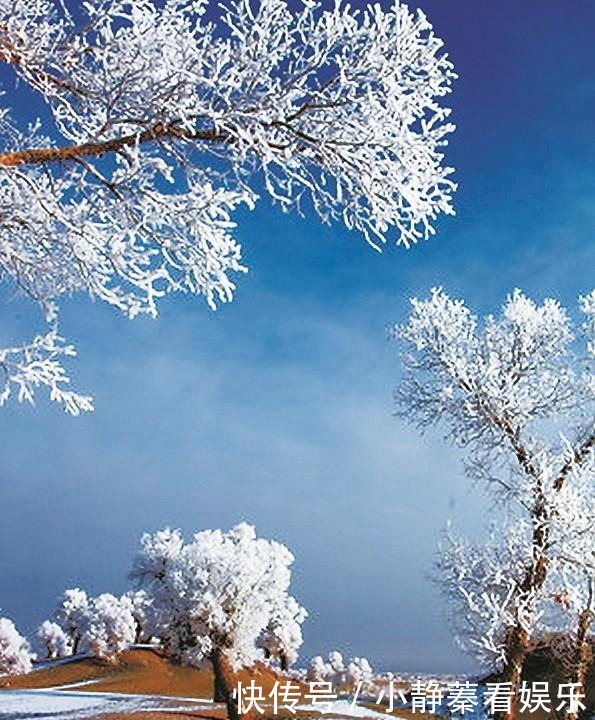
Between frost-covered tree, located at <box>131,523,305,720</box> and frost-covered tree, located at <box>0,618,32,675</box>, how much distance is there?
120 feet

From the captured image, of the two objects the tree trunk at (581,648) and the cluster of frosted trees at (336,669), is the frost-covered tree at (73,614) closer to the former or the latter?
the cluster of frosted trees at (336,669)

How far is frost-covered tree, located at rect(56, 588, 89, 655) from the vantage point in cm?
6769

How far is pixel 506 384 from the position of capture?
556 inches

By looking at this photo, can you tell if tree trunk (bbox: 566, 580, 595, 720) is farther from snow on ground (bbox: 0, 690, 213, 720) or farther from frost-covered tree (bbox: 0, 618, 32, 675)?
frost-covered tree (bbox: 0, 618, 32, 675)

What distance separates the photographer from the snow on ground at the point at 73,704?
28.7 m

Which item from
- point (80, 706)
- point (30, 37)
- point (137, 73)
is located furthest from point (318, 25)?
point (80, 706)

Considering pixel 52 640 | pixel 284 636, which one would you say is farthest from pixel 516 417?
pixel 52 640

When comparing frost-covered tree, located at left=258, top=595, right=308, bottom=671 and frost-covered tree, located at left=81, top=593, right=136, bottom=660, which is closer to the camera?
frost-covered tree, located at left=258, top=595, right=308, bottom=671

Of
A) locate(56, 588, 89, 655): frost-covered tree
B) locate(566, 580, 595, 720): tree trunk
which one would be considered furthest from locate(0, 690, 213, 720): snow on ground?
locate(56, 588, 89, 655): frost-covered tree

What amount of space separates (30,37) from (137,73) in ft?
5.09

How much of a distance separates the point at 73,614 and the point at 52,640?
405 cm

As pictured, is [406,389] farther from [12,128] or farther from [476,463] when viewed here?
[12,128]

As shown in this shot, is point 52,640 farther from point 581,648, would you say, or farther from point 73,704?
point 581,648

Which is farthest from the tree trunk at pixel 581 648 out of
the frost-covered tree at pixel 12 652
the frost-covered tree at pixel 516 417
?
the frost-covered tree at pixel 12 652
